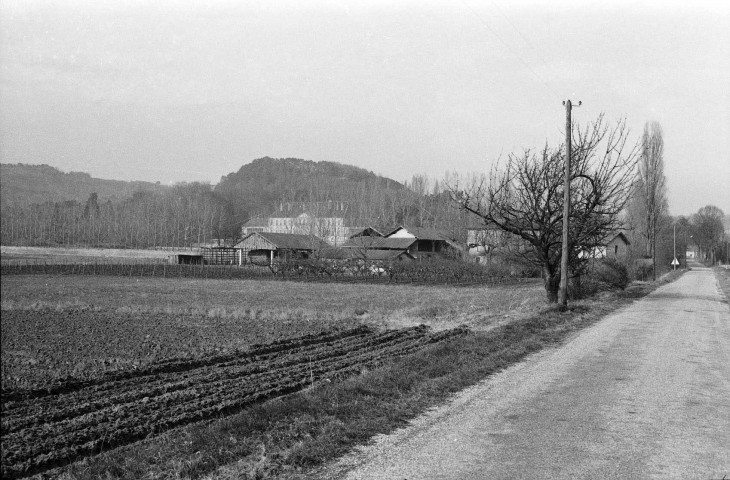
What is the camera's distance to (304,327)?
21719mm

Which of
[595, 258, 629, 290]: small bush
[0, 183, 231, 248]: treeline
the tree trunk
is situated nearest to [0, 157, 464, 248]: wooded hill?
[0, 183, 231, 248]: treeline

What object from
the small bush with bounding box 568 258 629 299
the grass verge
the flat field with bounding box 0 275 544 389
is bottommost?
the flat field with bounding box 0 275 544 389

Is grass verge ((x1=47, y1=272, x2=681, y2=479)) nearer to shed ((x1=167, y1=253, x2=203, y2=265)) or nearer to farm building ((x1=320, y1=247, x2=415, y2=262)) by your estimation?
farm building ((x1=320, y1=247, x2=415, y2=262))

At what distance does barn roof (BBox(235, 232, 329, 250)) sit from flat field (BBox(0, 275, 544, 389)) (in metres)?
48.8

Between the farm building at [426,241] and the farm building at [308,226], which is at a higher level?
the farm building at [308,226]

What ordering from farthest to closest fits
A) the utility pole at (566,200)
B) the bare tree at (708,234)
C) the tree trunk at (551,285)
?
the bare tree at (708,234), the tree trunk at (551,285), the utility pole at (566,200)

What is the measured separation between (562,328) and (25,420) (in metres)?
13.9

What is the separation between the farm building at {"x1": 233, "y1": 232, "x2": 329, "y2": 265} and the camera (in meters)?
86.8

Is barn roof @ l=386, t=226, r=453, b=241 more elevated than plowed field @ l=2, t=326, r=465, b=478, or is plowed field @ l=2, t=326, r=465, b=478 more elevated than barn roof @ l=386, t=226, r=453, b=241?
barn roof @ l=386, t=226, r=453, b=241

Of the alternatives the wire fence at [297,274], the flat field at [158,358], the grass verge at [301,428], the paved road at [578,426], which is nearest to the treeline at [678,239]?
the wire fence at [297,274]

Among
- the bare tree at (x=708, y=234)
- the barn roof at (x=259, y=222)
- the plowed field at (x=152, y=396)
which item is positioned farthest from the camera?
the barn roof at (x=259, y=222)

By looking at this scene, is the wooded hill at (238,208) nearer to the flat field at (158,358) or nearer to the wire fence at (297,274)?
the wire fence at (297,274)

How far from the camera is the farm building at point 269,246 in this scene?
8675 centimetres

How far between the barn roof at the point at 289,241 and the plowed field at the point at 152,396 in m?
70.9
